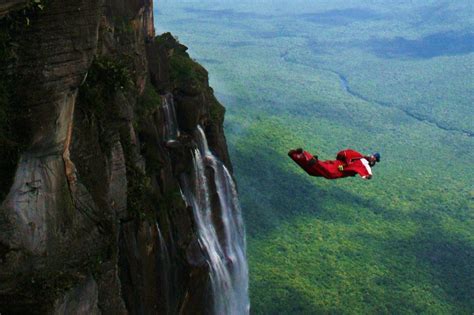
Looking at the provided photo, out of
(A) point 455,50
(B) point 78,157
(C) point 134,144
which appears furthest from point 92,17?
(A) point 455,50

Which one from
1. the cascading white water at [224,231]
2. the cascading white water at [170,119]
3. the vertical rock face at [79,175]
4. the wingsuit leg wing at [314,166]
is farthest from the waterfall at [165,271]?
the wingsuit leg wing at [314,166]

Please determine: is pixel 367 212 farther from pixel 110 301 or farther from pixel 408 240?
pixel 110 301

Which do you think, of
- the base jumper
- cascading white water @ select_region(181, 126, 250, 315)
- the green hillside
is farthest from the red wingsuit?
the green hillside

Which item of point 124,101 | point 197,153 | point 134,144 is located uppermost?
point 124,101

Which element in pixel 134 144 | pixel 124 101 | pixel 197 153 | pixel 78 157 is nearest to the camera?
pixel 78 157

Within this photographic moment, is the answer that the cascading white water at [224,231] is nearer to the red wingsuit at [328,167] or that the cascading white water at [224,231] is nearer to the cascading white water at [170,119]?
the cascading white water at [170,119]

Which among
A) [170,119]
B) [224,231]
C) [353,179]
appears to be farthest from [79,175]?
[353,179]

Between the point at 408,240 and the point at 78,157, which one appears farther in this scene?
the point at 408,240

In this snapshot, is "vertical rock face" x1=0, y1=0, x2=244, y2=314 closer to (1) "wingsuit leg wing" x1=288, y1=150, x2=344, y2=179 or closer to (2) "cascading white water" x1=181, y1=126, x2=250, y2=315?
(2) "cascading white water" x1=181, y1=126, x2=250, y2=315
